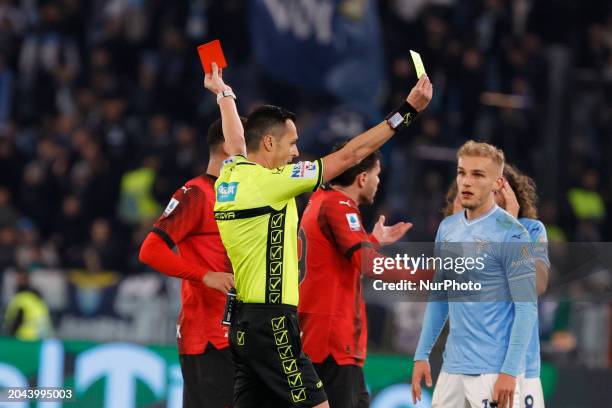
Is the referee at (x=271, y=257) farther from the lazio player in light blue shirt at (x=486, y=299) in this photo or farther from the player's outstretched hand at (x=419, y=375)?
the player's outstretched hand at (x=419, y=375)

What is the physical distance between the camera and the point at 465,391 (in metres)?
6.78

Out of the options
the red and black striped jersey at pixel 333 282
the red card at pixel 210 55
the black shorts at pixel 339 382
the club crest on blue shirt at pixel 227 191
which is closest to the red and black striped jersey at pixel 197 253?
the red and black striped jersey at pixel 333 282

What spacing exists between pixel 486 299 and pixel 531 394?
582mm

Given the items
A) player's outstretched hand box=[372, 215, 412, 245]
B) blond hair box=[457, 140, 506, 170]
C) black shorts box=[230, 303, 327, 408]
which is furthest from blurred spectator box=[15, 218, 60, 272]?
blond hair box=[457, 140, 506, 170]

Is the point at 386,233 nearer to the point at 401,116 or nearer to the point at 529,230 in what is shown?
the point at 529,230

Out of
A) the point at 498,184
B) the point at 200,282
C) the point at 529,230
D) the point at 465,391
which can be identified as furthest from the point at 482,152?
the point at 200,282

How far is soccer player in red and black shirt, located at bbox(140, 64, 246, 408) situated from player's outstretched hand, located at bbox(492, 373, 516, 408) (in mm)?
1663

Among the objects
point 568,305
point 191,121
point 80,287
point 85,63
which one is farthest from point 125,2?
point 568,305

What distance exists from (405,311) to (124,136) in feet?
21.0

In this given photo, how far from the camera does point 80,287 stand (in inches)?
523

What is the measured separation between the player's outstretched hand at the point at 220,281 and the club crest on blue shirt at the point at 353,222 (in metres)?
0.77

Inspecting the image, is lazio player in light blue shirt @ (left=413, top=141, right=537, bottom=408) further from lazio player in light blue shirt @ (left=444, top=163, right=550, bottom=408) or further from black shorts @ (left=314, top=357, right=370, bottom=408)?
black shorts @ (left=314, top=357, right=370, bottom=408)

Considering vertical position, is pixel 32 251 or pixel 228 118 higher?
pixel 32 251

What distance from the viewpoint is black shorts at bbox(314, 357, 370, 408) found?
7.30 metres
